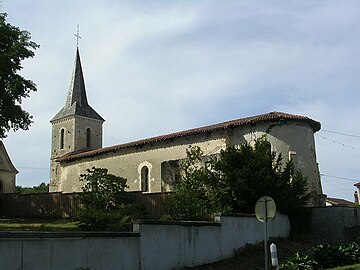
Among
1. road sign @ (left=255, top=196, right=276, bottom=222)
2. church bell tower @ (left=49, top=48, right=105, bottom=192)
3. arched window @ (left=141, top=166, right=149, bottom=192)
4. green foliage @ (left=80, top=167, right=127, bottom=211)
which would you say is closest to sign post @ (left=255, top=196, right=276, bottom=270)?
road sign @ (left=255, top=196, right=276, bottom=222)

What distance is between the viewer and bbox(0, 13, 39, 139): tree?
26.7m

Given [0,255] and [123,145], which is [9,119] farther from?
[0,255]

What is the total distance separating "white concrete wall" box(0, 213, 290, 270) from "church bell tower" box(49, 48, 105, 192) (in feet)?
122

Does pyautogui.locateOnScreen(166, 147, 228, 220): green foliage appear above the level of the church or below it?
below

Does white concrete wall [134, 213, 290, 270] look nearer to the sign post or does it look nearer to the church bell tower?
the sign post

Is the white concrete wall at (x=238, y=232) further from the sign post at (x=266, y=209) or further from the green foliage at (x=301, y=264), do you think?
the sign post at (x=266, y=209)

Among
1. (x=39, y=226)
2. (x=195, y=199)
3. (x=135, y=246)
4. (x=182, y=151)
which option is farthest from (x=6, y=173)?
(x=135, y=246)

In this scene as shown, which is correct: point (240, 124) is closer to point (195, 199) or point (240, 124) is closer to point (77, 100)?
point (195, 199)

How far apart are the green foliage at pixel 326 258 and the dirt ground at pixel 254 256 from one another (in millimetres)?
1219

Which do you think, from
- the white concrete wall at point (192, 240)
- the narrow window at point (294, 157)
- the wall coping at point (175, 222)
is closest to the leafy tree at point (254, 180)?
the white concrete wall at point (192, 240)

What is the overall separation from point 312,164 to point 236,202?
34.5ft

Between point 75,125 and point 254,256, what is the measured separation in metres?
38.9

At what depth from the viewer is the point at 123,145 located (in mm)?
39406

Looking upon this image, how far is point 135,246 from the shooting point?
44.6 ft
